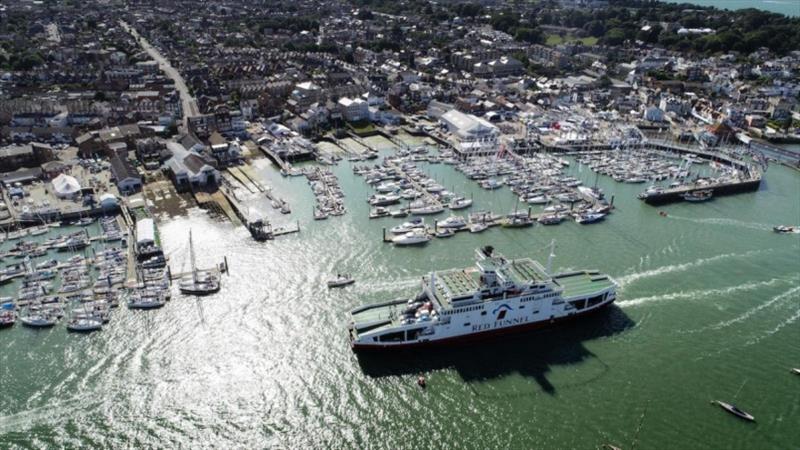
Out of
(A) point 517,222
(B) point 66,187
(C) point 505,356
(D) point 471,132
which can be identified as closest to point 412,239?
(A) point 517,222

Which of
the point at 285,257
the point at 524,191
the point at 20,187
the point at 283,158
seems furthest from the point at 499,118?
the point at 20,187

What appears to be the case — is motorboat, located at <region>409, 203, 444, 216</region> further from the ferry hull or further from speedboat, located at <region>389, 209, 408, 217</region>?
the ferry hull

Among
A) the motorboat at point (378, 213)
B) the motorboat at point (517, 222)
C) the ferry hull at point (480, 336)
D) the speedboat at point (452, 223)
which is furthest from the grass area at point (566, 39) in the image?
the ferry hull at point (480, 336)

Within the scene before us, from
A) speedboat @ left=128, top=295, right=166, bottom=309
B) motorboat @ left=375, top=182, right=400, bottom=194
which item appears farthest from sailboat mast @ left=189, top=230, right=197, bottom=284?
motorboat @ left=375, top=182, right=400, bottom=194

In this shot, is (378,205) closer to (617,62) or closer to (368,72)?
(368,72)

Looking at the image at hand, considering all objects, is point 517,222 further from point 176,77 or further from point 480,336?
point 176,77
